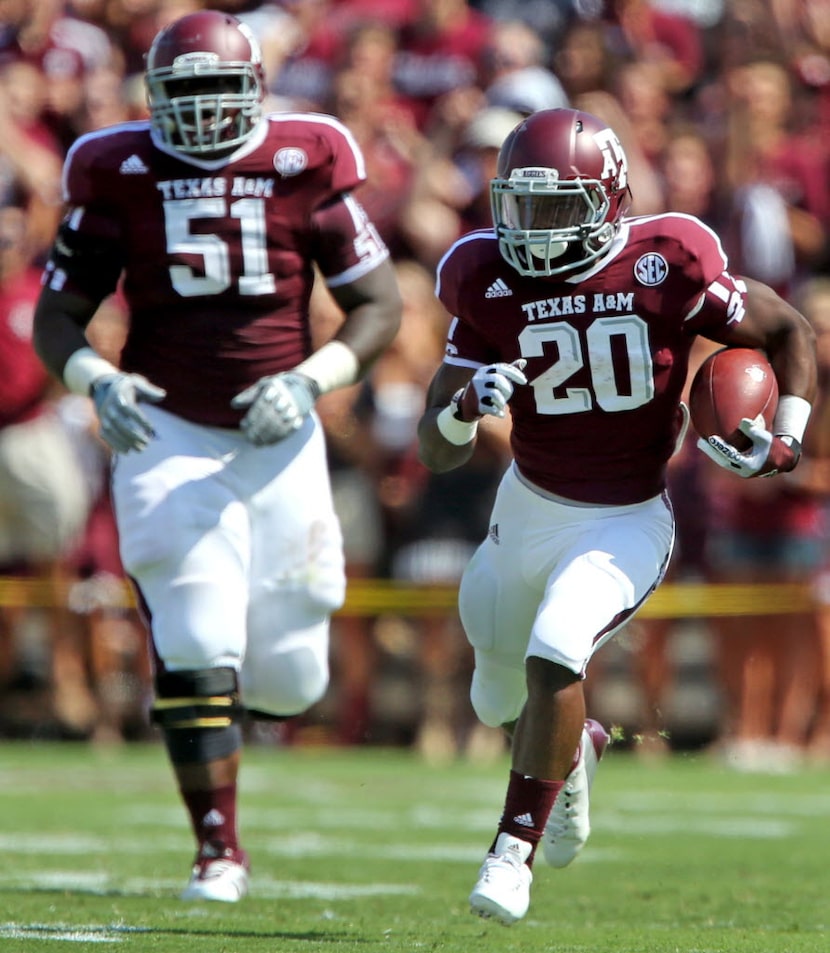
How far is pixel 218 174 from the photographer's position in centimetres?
523

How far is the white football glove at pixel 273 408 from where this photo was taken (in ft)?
16.1

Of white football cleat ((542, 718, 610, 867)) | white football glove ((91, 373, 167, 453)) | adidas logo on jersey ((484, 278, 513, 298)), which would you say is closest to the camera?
adidas logo on jersey ((484, 278, 513, 298))

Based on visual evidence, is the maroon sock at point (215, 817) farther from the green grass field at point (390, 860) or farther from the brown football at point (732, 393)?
the brown football at point (732, 393)

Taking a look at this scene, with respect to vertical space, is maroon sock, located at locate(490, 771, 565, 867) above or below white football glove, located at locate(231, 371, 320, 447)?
below

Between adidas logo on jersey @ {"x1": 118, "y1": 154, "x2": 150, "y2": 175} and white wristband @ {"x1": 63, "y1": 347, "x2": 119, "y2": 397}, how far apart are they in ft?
1.69

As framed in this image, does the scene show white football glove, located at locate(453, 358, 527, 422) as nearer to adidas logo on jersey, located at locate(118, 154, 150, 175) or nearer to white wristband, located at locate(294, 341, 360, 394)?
white wristband, located at locate(294, 341, 360, 394)

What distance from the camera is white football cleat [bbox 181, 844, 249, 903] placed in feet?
16.2

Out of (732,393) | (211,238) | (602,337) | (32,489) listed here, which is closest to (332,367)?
(211,238)

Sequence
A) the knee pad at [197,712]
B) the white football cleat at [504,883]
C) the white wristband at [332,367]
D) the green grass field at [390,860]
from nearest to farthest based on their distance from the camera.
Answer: the white football cleat at [504,883] < the green grass field at [390,860] < the knee pad at [197,712] < the white wristband at [332,367]

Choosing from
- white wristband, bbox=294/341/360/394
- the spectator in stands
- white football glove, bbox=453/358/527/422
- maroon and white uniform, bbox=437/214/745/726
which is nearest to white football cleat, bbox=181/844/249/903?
maroon and white uniform, bbox=437/214/745/726

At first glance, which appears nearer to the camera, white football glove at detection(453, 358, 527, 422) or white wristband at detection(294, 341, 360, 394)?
white football glove at detection(453, 358, 527, 422)

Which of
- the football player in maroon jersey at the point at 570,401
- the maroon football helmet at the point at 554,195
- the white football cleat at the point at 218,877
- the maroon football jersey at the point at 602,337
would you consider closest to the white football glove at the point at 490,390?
the football player in maroon jersey at the point at 570,401

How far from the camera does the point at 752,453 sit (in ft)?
14.5

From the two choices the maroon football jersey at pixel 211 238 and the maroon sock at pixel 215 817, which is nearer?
the maroon sock at pixel 215 817
